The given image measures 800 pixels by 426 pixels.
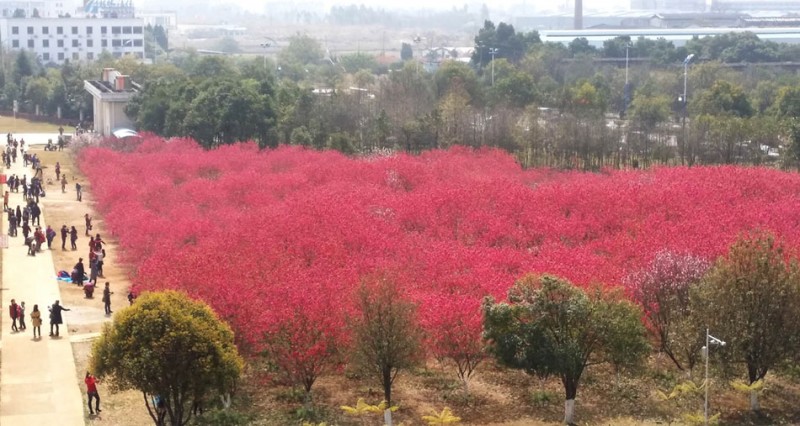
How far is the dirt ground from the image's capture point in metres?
26.0

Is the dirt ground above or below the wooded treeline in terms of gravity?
below

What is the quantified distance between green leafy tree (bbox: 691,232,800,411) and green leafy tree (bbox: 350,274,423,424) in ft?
21.7

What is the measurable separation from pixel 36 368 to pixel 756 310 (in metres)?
16.8

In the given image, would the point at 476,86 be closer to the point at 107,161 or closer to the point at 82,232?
the point at 107,161

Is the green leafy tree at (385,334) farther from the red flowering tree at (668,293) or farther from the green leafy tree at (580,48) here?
the green leafy tree at (580,48)

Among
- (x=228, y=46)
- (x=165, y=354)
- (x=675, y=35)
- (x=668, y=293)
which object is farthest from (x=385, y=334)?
(x=228, y=46)

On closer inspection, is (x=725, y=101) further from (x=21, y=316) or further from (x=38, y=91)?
(x=38, y=91)

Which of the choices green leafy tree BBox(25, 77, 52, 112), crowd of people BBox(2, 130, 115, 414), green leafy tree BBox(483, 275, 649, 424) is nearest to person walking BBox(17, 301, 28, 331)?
crowd of people BBox(2, 130, 115, 414)

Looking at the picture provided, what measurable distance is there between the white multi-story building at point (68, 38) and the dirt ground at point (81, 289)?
61073mm

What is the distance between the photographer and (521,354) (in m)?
25.3

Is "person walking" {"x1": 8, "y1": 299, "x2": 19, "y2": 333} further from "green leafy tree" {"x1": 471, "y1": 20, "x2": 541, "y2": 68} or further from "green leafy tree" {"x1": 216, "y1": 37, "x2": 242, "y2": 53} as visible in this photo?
"green leafy tree" {"x1": 216, "y1": 37, "x2": 242, "y2": 53}

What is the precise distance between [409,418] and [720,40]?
8639 centimetres

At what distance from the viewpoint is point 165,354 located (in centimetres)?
2294

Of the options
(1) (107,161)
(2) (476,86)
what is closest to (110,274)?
(1) (107,161)
